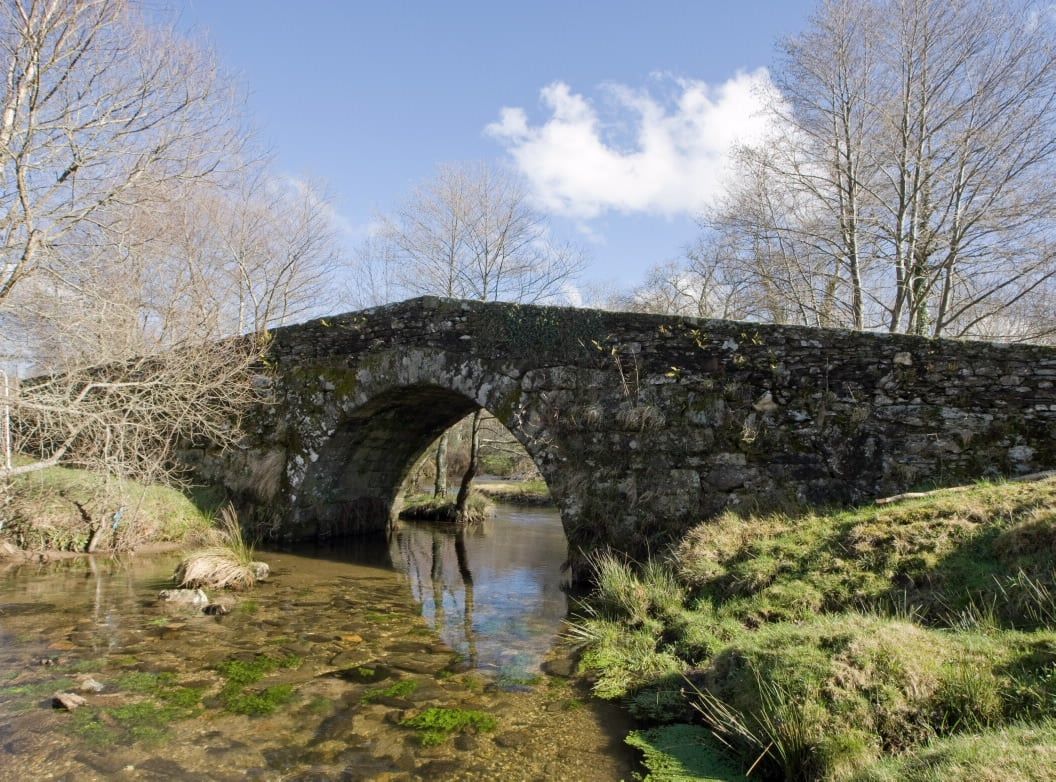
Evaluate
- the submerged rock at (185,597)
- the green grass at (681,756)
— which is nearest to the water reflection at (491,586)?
the green grass at (681,756)

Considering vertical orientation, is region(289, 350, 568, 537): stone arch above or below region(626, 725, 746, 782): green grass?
above

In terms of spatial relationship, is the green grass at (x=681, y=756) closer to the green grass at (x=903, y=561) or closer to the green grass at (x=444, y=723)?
the green grass at (x=444, y=723)

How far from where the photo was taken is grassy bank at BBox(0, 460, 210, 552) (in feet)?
30.6

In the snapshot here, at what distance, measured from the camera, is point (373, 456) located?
41.2 ft

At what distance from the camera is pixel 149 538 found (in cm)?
1020

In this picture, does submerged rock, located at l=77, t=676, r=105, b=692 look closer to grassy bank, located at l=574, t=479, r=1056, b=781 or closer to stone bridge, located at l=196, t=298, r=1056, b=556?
grassy bank, located at l=574, t=479, r=1056, b=781

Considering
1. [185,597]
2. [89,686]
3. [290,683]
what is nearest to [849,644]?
[290,683]

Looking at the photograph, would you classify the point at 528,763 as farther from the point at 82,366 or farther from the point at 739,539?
the point at 82,366

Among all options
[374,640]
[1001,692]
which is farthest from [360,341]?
[1001,692]

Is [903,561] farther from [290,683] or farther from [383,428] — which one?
[383,428]

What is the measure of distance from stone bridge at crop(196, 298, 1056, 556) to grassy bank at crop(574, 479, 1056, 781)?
91cm

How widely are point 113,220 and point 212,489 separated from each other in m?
5.92

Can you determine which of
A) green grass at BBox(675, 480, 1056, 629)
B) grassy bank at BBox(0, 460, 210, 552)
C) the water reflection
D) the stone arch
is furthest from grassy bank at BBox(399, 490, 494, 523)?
green grass at BBox(675, 480, 1056, 629)

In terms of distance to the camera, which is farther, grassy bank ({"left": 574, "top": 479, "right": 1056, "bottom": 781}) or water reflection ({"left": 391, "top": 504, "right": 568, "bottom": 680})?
water reflection ({"left": 391, "top": 504, "right": 568, "bottom": 680})
